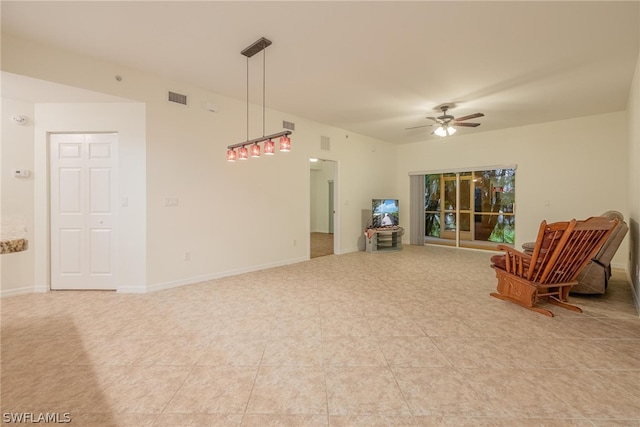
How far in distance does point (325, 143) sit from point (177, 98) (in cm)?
315

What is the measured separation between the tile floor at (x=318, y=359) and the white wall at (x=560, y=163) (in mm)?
2589

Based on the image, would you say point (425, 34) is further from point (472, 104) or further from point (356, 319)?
point (356, 319)

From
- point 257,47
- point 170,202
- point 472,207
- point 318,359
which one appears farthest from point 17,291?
point 472,207

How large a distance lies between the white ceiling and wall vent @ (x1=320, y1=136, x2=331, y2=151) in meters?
1.49

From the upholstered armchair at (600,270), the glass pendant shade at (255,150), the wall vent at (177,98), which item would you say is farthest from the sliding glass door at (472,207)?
the wall vent at (177,98)

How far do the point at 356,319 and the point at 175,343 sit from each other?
177 centimetres

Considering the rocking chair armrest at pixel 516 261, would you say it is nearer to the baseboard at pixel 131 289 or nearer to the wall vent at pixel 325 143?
the wall vent at pixel 325 143

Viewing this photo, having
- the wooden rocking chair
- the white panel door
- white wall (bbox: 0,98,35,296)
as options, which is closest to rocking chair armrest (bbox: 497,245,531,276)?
the wooden rocking chair

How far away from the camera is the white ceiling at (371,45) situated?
8.23 ft

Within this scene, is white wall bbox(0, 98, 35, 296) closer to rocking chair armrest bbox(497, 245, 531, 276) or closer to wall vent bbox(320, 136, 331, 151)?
wall vent bbox(320, 136, 331, 151)

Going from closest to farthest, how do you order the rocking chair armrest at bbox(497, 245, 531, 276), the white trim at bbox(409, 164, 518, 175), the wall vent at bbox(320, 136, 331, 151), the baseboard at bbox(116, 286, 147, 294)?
the rocking chair armrest at bbox(497, 245, 531, 276)
the baseboard at bbox(116, 286, 147, 294)
the wall vent at bbox(320, 136, 331, 151)
the white trim at bbox(409, 164, 518, 175)

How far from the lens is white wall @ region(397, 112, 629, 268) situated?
532cm

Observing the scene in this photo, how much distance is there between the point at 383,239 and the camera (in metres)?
7.09

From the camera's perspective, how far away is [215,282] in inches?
170
